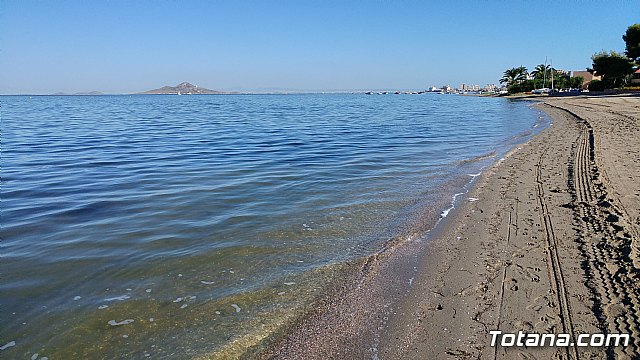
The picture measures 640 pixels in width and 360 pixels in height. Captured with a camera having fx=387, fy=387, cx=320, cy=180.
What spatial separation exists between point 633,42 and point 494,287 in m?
69.4

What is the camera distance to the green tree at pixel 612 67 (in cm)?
5807

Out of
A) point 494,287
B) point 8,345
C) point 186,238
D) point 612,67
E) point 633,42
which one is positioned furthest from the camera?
point 612,67

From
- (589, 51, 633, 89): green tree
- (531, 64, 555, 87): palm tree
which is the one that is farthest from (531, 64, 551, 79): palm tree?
(589, 51, 633, 89): green tree

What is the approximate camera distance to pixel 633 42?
55156 mm

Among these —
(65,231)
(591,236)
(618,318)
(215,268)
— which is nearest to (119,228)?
(65,231)

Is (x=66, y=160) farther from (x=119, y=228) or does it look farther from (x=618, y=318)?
(x=618, y=318)

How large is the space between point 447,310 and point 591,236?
308 cm

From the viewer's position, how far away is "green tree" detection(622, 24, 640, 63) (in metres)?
54.1

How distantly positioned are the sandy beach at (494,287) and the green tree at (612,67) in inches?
2591

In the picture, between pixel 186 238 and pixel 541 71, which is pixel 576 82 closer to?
pixel 541 71

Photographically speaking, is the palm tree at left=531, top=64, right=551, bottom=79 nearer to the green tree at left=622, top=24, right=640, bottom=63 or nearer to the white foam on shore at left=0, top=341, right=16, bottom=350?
the green tree at left=622, top=24, right=640, bottom=63

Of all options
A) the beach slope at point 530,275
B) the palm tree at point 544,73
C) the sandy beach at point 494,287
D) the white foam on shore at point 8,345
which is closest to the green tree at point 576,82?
the palm tree at point 544,73

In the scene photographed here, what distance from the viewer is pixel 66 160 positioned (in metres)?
14.1

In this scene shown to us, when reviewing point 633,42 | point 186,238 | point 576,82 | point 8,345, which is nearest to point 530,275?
point 186,238
